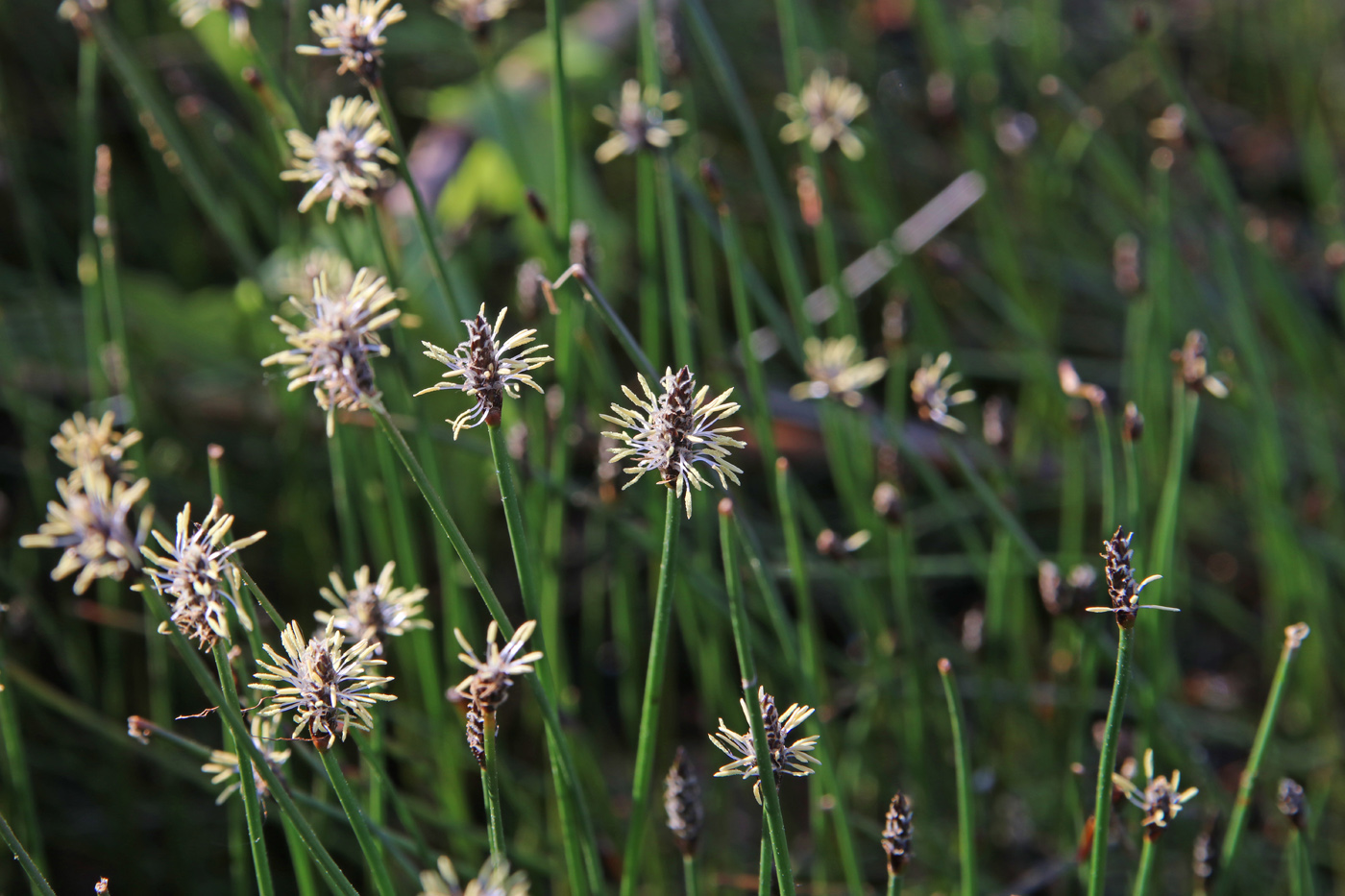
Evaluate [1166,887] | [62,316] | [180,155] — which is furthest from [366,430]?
[1166,887]

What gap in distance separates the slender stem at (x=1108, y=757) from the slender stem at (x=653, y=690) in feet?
0.68

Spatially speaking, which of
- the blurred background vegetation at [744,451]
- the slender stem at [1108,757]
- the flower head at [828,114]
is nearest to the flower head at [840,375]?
the blurred background vegetation at [744,451]

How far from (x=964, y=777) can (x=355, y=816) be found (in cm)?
32

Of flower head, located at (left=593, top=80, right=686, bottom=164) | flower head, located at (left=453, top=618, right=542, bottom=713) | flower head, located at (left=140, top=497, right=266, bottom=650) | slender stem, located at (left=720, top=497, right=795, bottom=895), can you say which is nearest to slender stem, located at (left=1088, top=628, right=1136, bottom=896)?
slender stem, located at (left=720, top=497, right=795, bottom=895)

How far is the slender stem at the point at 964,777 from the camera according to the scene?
549 mm

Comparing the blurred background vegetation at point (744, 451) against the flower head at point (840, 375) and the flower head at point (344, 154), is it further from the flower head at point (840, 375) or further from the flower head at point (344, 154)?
the flower head at point (344, 154)

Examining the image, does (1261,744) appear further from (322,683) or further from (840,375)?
(322,683)

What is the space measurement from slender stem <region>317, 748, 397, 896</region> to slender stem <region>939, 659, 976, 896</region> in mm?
295

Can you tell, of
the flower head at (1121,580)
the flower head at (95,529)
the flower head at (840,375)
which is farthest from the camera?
the flower head at (840,375)

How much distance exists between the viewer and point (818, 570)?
1.02m

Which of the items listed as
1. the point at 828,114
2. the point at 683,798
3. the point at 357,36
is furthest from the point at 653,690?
the point at 828,114

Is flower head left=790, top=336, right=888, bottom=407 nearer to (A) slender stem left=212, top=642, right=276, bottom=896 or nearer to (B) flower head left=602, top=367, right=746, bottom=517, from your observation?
(B) flower head left=602, top=367, right=746, bottom=517

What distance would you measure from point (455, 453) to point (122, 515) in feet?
2.73

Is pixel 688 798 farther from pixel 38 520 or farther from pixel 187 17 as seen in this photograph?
pixel 38 520
